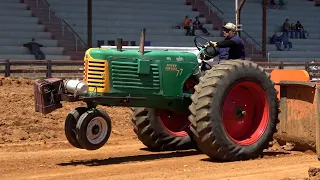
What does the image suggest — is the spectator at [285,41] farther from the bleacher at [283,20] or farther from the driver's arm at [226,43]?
the driver's arm at [226,43]

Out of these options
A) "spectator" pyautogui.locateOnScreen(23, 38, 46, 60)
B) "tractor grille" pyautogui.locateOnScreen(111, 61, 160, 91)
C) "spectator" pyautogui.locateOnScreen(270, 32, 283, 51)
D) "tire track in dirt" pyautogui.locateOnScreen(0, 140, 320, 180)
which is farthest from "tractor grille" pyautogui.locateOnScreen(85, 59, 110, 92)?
"spectator" pyautogui.locateOnScreen(270, 32, 283, 51)

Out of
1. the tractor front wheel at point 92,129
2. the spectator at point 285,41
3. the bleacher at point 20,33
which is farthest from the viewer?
the spectator at point 285,41

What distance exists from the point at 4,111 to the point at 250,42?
22.6m

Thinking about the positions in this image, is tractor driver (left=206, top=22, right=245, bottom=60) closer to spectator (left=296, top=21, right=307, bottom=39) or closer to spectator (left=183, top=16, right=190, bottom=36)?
spectator (left=183, top=16, right=190, bottom=36)

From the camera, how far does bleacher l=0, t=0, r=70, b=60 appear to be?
25969mm

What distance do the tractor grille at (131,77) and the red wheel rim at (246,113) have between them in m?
1.01

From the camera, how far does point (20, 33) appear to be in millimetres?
27141

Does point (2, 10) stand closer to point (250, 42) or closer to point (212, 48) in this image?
point (250, 42)

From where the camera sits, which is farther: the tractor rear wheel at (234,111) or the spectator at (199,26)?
the spectator at (199,26)

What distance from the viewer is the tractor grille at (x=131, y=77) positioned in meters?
8.90

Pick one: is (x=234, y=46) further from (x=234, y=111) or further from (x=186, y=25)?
(x=186, y=25)

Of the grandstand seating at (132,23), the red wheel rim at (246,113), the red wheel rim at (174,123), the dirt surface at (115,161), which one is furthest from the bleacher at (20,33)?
the red wheel rim at (246,113)

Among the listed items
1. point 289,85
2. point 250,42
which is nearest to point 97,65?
point 289,85

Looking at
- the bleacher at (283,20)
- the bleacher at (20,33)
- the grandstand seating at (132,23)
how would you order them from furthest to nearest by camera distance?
the bleacher at (283,20), the grandstand seating at (132,23), the bleacher at (20,33)
